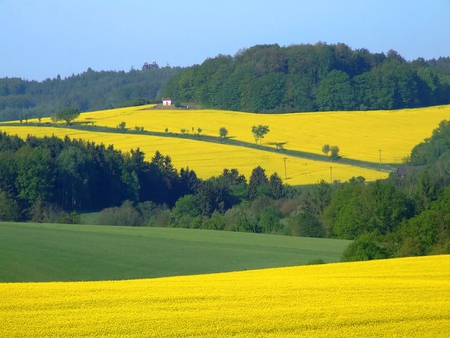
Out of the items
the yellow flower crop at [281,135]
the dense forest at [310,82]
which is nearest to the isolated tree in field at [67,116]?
the yellow flower crop at [281,135]

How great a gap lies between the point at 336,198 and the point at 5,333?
136ft

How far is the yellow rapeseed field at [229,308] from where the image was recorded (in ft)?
47.4

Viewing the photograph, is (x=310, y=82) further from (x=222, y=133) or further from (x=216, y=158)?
(x=216, y=158)

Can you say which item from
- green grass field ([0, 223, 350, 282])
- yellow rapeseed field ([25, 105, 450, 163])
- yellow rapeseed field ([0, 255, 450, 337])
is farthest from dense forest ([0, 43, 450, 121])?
yellow rapeseed field ([0, 255, 450, 337])

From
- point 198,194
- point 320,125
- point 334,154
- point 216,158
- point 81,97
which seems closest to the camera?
point 198,194

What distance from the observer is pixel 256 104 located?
106 metres

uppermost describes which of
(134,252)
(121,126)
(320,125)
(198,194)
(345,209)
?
(121,126)

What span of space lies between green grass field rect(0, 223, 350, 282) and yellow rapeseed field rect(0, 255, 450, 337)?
11303mm

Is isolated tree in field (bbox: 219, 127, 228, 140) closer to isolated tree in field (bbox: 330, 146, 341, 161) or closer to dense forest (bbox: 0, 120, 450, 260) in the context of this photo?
dense forest (bbox: 0, 120, 450, 260)

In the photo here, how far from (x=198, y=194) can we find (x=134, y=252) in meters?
31.2

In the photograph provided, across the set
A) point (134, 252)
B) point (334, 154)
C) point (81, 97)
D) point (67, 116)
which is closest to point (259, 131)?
point (334, 154)

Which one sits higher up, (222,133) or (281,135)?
(222,133)

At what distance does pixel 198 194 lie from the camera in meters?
67.2

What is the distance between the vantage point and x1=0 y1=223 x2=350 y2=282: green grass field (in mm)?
30672
